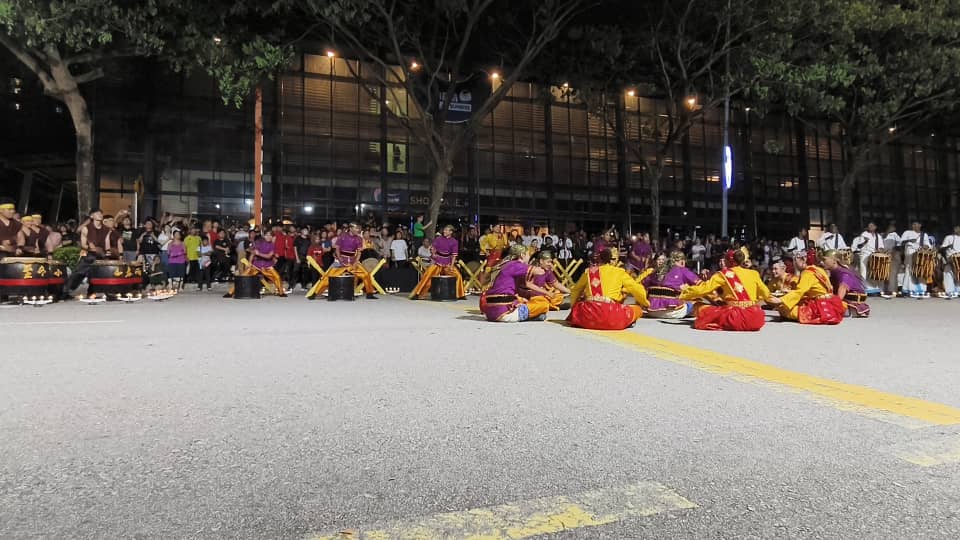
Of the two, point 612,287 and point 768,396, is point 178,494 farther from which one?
point 612,287

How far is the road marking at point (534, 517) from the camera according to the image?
6.92ft

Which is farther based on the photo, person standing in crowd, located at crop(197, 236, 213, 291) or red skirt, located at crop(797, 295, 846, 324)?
person standing in crowd, located at crop(197, 236, 213, 291)

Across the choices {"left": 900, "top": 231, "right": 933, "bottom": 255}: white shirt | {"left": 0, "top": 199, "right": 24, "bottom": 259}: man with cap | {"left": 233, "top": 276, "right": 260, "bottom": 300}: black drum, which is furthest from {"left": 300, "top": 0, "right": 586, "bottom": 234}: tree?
{"left": 900, "top": 231, "right": 933, "bottom": 255}: white shirt

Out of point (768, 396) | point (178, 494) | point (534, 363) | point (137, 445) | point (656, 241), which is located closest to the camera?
point (178, 494)

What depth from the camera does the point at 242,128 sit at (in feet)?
89.7

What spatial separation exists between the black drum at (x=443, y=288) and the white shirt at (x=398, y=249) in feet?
13.5

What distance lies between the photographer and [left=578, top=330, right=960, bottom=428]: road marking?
3.70 m

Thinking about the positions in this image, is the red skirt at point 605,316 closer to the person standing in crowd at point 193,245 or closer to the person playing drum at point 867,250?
the person playing drum at point 867,250

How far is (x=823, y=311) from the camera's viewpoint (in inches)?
362

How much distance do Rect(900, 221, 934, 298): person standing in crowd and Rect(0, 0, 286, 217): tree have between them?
17.3 metres

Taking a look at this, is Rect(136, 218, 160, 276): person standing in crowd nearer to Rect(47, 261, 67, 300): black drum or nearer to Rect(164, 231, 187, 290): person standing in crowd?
Rect(164, 231, 187, 290): person standing in crowd

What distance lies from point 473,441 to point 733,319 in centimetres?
610

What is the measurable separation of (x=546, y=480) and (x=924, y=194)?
5215 centimetres

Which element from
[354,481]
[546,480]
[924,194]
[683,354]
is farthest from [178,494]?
[924,194]
